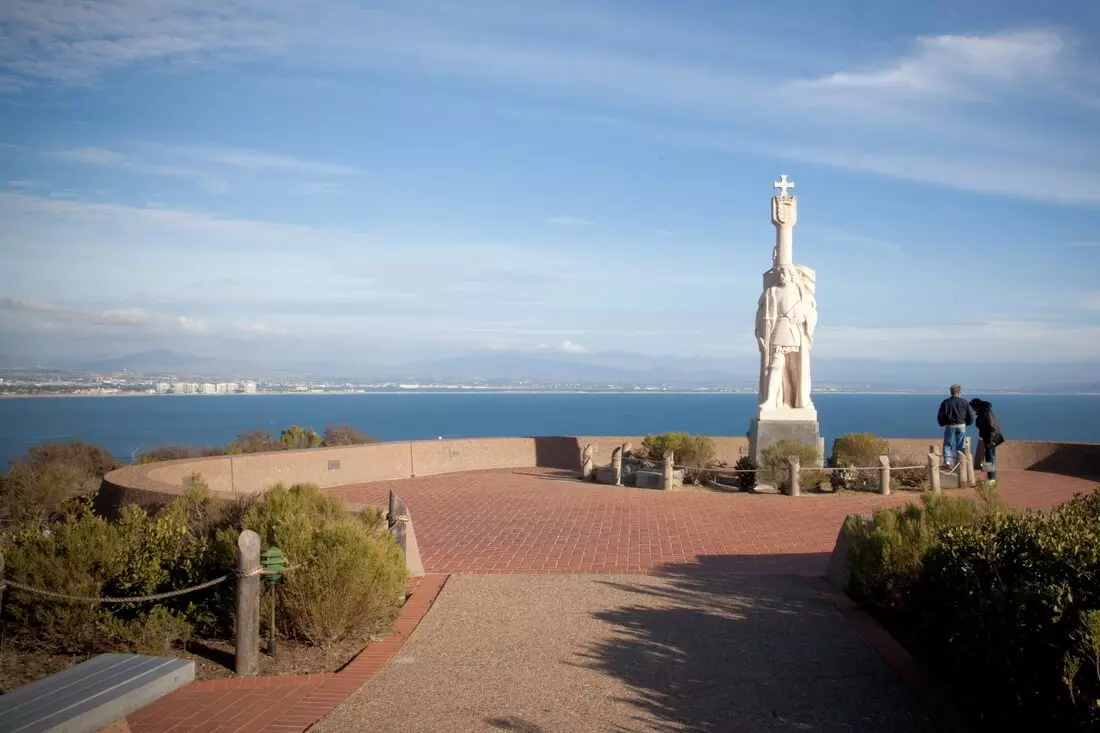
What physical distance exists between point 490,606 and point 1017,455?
1615 centimetres

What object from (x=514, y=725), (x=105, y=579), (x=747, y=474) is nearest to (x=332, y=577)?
(x=105, y=579)

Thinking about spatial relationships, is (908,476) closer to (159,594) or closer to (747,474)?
(747,474)

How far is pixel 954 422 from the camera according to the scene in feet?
55.3

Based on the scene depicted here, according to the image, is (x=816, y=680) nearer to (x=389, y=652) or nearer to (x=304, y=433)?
(x=389, y=652)

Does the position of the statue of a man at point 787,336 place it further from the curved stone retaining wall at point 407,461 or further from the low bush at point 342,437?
the low bush at point 342,437

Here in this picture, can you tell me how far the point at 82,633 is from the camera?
6203 mm

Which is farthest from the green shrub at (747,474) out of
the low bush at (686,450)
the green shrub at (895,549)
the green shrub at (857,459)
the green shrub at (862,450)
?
the green shrub at (895,549)

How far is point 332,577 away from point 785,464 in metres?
11.7

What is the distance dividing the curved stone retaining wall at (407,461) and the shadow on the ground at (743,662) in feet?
17.6

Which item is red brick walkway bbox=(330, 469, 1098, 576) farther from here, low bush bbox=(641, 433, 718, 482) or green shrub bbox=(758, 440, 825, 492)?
low bush bbox=(641, 433, 718, 482)

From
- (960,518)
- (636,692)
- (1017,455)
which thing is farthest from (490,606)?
(1017,455)

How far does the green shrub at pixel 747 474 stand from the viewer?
53.6 feet

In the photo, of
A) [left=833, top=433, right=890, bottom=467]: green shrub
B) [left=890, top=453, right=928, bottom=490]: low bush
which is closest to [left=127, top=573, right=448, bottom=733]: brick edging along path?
[left=890, top=453, right=928, bottom=490]: low bush

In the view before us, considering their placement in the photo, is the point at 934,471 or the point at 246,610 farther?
the point at 934,471
